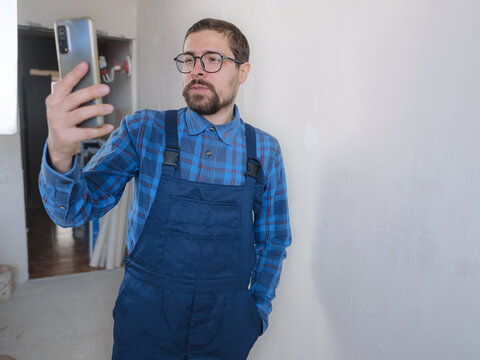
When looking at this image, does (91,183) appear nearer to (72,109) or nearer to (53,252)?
(72,109)

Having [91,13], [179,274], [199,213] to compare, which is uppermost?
[91,13]

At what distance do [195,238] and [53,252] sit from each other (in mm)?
3100

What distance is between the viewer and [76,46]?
597 mm

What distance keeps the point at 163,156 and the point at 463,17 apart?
2.60ft

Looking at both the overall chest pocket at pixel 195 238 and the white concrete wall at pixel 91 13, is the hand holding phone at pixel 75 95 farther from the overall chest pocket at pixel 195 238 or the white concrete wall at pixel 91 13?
the white concrete wall at pixel 91 13

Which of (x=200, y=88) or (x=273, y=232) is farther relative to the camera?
(x=273, y=232)

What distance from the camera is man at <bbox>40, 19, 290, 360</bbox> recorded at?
95 centimetres

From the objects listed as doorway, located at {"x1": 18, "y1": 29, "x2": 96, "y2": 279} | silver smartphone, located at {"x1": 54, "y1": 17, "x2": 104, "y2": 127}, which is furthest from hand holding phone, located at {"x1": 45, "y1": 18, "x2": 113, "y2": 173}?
doorway, located at {"x1": 18, "y1": 29, "x2": 96, "y2": 279}

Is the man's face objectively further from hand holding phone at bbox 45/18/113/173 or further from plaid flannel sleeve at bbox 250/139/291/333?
hand holding phone at bbox 45/18/113/173

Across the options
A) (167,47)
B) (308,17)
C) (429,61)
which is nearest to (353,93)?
(429,61)

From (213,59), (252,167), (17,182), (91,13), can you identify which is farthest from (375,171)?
(91,13)

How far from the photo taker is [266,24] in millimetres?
1313

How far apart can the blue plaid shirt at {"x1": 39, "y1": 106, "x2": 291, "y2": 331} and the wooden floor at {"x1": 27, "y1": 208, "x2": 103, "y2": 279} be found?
2441 mm

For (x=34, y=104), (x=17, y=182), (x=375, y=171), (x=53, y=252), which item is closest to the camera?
(x=375, y=171)
